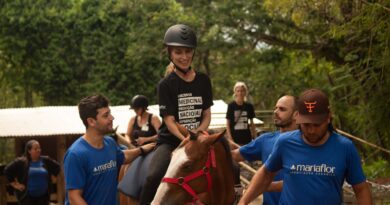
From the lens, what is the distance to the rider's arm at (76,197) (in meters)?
6.73

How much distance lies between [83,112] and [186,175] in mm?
1303

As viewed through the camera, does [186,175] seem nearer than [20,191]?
Yes

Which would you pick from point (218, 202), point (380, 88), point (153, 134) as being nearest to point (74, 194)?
point (218, 202)

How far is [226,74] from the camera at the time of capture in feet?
106

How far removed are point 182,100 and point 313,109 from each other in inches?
79.8

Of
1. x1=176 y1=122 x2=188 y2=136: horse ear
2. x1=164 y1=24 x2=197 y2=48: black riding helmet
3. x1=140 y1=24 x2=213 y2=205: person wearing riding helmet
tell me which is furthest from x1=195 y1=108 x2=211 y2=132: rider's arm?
x1=164 y1=24 x2=197 y2=48: black riding helmet

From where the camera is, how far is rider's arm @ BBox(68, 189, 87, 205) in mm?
6730

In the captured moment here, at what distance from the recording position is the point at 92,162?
688 cm

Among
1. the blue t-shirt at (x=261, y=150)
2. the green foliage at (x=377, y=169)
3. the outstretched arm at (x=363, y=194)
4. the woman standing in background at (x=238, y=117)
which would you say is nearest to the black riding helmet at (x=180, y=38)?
the blue t-shirt at (x=261, y=150)

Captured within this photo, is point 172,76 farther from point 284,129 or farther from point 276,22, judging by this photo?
point 276,22

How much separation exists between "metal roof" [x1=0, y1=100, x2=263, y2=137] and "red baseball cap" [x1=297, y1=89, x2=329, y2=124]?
44.4 ft

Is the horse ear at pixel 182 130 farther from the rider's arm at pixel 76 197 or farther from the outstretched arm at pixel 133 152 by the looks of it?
the rider's arm at pixel 76 197

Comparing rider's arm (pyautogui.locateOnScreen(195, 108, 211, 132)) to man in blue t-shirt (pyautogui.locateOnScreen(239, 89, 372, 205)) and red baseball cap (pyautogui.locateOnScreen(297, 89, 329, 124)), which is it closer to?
man in blue t-shirt (pyautogui.locateOnScreen(239, 89, 372, 205))

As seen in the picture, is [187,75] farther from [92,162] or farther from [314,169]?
[314,169]
